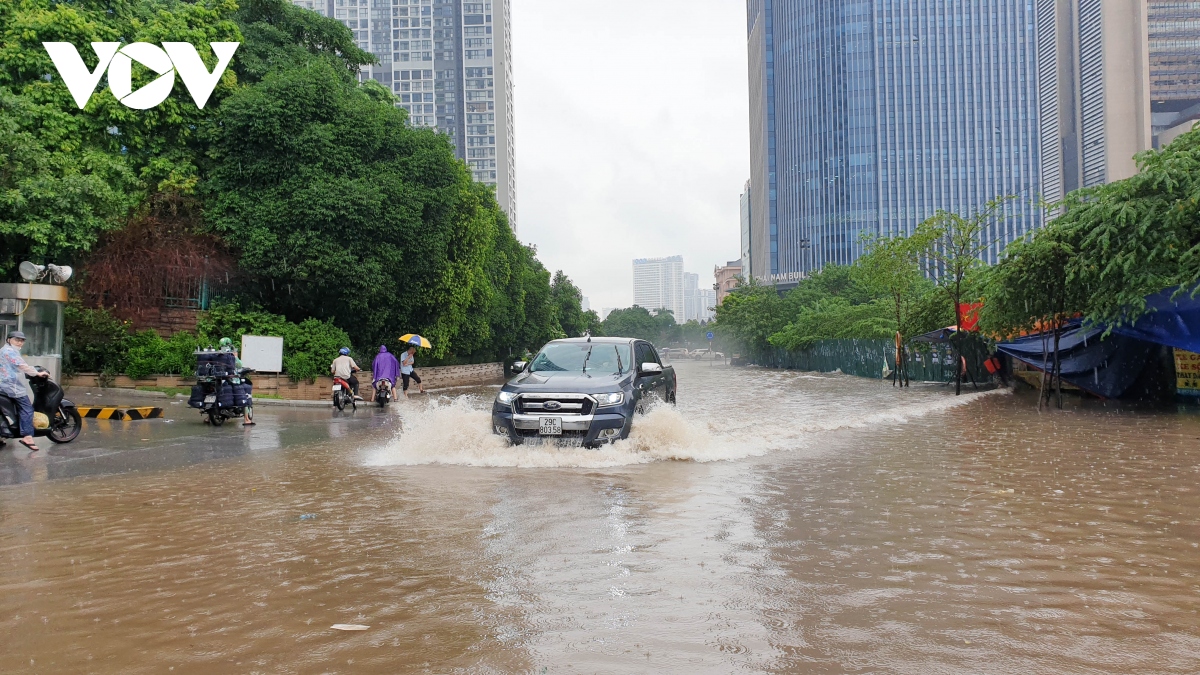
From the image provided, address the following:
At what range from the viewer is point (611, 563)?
5.65m

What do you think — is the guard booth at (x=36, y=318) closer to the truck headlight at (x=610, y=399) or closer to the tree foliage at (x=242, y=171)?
the tree foliage at (x=242, y=171)

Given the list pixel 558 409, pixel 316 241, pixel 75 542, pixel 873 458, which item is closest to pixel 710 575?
pixel 75 542

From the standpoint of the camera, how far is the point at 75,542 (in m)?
6.45

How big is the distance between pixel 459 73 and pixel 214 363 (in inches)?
5291

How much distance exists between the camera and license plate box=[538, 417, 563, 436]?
1062 cm

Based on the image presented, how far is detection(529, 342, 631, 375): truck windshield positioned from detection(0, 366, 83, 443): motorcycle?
674 centimetres

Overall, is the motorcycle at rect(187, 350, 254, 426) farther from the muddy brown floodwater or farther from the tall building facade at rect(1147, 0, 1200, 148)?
the tall building facade at rect(1147, 0, 1200, 148)

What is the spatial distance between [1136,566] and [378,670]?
4.62 metres

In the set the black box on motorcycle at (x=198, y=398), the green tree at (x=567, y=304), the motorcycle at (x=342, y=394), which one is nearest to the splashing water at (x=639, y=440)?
the motorcycle at (x=342, y=394)

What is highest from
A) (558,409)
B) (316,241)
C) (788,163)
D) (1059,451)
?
(788,163)

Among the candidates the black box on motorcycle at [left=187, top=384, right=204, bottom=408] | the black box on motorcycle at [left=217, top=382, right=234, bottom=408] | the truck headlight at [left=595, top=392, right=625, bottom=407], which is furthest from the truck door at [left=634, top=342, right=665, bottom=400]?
the black box on motorcycle at [left=187, top=384, right=204, bottom=408]

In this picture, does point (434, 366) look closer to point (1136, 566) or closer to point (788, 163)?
point (1136, 566)

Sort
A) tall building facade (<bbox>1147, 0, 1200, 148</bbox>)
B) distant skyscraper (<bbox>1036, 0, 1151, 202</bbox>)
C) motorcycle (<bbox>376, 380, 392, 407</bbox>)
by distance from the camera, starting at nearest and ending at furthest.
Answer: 1. motorcycle (<bbox>376, 380, 392, 407</bbox>)
2. distant skyscraper (<bbox>1036, 0, 1151, 202</bbox>)
3. tall building facade (<bbox>1147, 0, 1200, 148</bbox>)

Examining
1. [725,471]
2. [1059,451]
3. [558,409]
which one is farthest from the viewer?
[1059,451]
